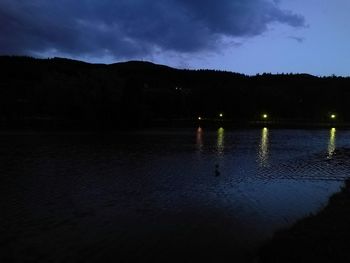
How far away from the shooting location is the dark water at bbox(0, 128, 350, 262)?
18.9 m

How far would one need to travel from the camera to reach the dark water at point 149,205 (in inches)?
744

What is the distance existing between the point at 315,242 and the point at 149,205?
13266 mm

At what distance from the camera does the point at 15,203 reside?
27.4 meters

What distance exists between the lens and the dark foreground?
15.2 metres

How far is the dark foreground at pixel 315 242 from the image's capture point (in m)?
15.2

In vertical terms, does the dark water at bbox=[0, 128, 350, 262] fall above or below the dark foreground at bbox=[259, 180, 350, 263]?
below

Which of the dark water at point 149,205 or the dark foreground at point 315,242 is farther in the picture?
the dark water at point 149,205

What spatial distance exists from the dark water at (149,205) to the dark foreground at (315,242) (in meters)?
1.68

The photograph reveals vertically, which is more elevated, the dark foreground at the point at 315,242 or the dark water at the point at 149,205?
the dark foreground at the point at 315,242

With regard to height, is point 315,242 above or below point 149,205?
above

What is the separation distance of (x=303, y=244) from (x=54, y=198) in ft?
60.6

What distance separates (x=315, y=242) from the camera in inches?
659

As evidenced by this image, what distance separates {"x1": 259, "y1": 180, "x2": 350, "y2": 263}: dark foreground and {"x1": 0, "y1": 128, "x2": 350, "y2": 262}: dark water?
1676 millimetres

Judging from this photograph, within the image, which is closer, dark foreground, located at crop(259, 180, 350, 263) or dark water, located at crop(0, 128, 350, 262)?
dark foreground, located at crop(259, 180, 350, 263)
